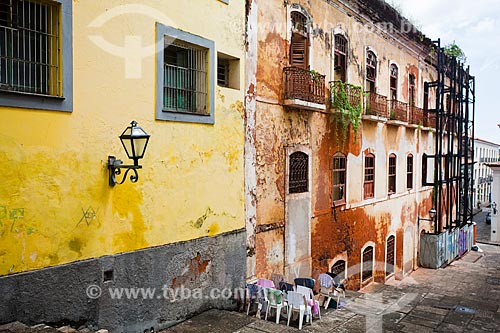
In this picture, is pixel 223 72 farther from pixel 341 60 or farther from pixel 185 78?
pixel 341 60

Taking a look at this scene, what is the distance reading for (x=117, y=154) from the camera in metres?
6.61

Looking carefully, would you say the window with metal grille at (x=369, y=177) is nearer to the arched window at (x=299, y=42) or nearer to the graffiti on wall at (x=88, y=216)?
the arched window at (x=299, y=42)

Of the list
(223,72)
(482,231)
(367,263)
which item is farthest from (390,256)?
(482,231)

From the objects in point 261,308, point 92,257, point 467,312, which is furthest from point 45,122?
point 467,312

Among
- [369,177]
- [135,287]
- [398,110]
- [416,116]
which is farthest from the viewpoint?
[416,116]

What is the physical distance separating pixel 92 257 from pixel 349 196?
30.4 ft

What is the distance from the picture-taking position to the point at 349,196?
551 inches

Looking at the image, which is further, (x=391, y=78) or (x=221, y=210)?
(x=391, y=78)

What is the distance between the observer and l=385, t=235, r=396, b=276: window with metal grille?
17188 mm

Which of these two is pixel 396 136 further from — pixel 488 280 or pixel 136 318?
pixel 136 318

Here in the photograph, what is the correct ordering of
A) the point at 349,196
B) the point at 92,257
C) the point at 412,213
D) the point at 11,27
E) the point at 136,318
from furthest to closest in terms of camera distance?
1. the point at 412,213
2. the point at 349,196
3. the point at 136,318
4. the point at 92,257
5. the point at 11,27

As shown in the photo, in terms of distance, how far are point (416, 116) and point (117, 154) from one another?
15351 mm

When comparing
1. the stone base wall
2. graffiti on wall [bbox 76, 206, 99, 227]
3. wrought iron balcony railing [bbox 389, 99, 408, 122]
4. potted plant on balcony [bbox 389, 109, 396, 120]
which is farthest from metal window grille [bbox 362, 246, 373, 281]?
graffiti on wall [bbox 76, 206, 99, 227]

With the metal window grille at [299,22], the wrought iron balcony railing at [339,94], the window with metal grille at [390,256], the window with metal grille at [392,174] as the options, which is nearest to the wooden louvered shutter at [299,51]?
the metal window grille at [299,22]
